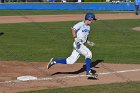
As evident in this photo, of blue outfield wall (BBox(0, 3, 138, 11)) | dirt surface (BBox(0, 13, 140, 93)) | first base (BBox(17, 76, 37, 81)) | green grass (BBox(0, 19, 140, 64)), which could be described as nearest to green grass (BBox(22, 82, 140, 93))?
dirt surface (BBox(0, 13, 140, 93))

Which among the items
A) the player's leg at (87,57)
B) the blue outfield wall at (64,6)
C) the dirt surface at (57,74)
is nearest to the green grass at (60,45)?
the dirt surface at (57,74)

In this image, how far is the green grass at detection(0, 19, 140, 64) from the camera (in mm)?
16031

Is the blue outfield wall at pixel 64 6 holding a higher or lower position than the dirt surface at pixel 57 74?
lower

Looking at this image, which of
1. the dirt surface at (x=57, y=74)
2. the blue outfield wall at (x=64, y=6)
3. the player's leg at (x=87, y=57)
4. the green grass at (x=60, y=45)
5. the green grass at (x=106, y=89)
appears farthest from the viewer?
the blue outfield wall at (x=64, y=6)

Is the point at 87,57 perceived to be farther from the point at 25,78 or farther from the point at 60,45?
the point at 60,45

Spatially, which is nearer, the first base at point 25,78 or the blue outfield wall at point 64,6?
the first base at point 25,78

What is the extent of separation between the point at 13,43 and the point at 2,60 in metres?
5.18

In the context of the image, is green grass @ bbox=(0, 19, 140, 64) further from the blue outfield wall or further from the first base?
the blue outfield wall

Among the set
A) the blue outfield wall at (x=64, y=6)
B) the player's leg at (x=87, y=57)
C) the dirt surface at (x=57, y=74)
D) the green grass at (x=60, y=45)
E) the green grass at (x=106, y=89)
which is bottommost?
the blue outfield wall at (x=64, y=6)

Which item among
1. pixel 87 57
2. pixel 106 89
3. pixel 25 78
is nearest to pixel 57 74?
pixel 25 78

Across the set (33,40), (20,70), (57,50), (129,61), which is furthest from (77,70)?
(33,40)

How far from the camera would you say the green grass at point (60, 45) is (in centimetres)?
1603

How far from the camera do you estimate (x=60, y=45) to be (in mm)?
19406

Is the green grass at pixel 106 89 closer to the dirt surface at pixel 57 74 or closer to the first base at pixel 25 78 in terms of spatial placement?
the dirt surface at pixel 57 74
